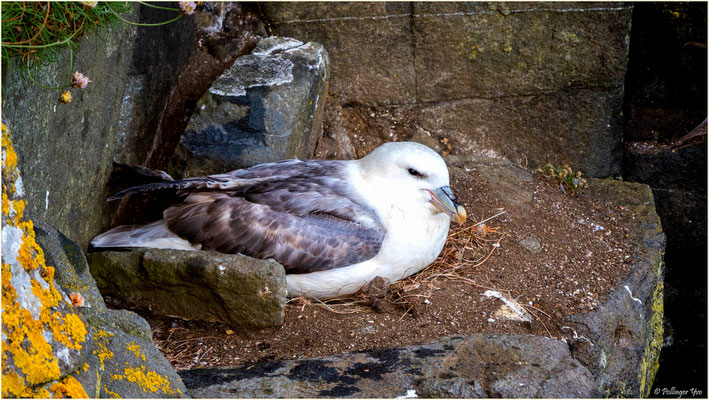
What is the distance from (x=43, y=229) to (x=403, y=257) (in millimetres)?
1773

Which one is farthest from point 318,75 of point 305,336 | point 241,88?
point 305,336

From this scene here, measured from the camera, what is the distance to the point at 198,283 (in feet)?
10.6

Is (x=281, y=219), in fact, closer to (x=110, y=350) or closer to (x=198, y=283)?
(x=198, y=283)

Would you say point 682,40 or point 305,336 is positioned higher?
point 682,40

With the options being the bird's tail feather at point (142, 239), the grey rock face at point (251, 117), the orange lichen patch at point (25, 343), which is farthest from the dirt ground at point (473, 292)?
the orange lichen patch at point (25, 343)

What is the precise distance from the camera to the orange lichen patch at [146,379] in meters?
2.09

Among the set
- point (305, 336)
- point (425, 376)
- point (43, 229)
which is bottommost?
point (305, 336)

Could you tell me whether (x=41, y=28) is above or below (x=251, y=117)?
above

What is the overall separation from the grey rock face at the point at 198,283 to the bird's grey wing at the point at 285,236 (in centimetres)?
27

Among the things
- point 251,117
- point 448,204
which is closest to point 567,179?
point 448,204

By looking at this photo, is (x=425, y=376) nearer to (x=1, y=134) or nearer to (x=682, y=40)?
(x=1, y=134)

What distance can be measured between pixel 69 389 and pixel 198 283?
1373 millimetres

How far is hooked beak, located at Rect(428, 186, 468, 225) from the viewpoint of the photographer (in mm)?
3568

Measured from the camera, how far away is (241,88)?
426 centimetres
